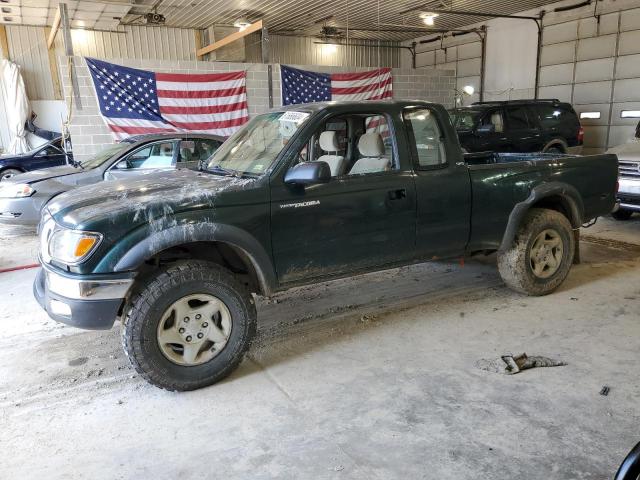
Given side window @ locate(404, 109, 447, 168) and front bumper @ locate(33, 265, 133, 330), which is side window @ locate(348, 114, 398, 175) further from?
front bumper @ locate(33, 265, 133, 330)

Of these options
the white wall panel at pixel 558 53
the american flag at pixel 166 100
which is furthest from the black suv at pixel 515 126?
the american flag at pixel 166 100

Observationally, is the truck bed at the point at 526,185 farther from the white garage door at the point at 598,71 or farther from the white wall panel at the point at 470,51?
the white wall panel at the point at 470,51

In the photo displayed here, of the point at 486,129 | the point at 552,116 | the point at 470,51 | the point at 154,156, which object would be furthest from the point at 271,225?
the point at 470,51

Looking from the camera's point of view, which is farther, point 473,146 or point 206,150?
point 473,146

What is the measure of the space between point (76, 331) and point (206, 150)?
14.1 feet

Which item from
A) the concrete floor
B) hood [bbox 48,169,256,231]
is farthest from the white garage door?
hood [bbox 48,169,256,231]

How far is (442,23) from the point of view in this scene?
58.0 ft

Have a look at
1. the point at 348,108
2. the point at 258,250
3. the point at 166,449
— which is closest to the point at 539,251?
the point at 348,108

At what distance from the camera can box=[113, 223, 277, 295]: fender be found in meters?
3.11

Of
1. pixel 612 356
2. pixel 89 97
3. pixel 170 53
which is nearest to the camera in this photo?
pixel 612 356

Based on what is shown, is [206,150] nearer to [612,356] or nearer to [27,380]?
[27,380]

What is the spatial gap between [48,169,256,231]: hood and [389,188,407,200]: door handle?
1.10 meters

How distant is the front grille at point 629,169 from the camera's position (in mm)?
7598

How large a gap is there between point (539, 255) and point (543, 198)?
21.7 inches
